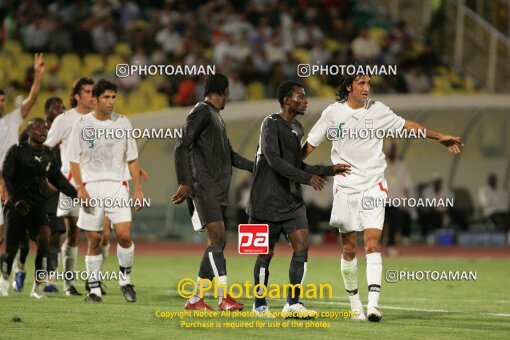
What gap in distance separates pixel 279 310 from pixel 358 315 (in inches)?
48.0

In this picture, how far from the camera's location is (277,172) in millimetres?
11844

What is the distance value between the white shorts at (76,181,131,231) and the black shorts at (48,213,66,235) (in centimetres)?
172

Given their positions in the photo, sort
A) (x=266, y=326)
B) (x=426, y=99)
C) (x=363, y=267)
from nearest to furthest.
→ 1. (x=266, y=326)
2. (x=363, y=267)
3. (x=426, y=99)

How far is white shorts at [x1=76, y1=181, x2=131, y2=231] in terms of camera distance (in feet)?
44.3

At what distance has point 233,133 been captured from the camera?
26797 millimetres

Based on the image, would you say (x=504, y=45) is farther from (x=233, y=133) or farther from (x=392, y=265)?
(x=392, y=265)

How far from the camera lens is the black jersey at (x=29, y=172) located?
568 inches

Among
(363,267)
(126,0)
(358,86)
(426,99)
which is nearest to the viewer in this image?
(358,86)

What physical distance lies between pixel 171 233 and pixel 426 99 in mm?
6393

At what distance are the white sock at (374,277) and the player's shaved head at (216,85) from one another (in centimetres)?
226

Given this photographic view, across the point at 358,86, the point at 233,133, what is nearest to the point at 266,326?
the point at 358,86

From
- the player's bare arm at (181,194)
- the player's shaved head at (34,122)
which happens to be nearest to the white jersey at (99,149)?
the player's shaved head at (34,122)

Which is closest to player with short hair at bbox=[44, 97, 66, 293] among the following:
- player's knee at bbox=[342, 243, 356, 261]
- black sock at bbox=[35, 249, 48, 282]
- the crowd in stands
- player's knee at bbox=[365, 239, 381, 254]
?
black sock at bbox=[35, 249, 48, 282]

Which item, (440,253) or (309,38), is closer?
(440,253)
